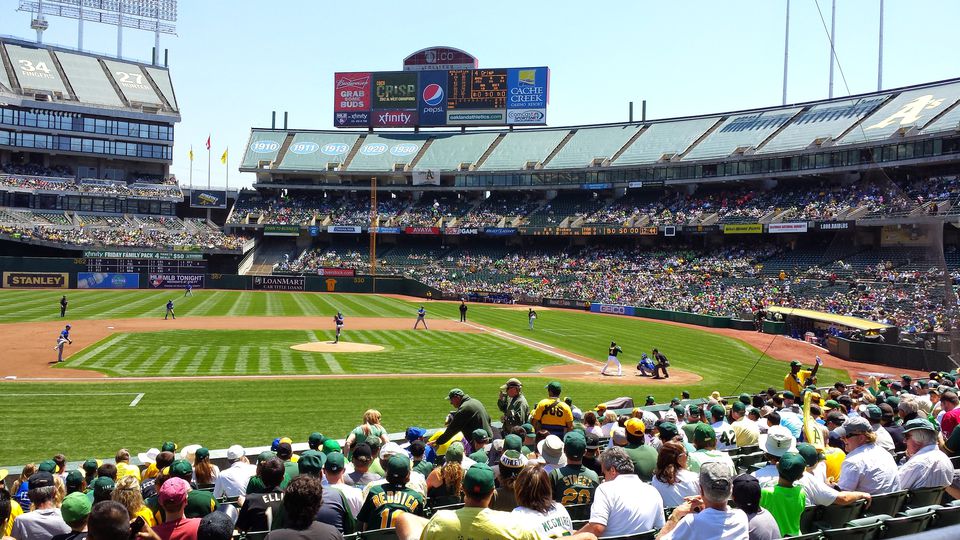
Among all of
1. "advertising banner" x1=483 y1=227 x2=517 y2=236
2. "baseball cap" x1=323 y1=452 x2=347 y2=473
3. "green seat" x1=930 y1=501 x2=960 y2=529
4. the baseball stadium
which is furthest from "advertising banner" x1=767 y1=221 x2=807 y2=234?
"baseball cap" x1=323 y1=452 x2=347 y2=473

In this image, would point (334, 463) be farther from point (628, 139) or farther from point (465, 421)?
point (628, 139)

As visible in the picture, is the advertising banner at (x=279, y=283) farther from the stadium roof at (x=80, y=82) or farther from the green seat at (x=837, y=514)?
the green seat at (x=837, y=514)

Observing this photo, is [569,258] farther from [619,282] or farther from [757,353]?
[757,353]

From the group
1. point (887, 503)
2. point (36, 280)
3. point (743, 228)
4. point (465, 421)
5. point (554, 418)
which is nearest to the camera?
point (887, 503)

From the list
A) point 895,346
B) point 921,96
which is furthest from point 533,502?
point 921,96

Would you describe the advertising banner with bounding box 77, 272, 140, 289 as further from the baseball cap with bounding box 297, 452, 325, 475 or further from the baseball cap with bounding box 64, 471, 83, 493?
the baseball cap with bounding box 297, 452, 325, 475

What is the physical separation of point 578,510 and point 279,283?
70.9 metres

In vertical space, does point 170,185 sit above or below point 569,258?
above

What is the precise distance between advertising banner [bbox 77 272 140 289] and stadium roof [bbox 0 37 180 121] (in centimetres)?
2790

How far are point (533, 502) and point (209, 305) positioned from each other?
53.8 meters

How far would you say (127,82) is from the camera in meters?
91.8

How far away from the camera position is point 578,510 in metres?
7.02

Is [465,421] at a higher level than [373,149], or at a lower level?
lower

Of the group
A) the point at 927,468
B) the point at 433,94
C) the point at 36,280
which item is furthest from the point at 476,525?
the point at 433,94
